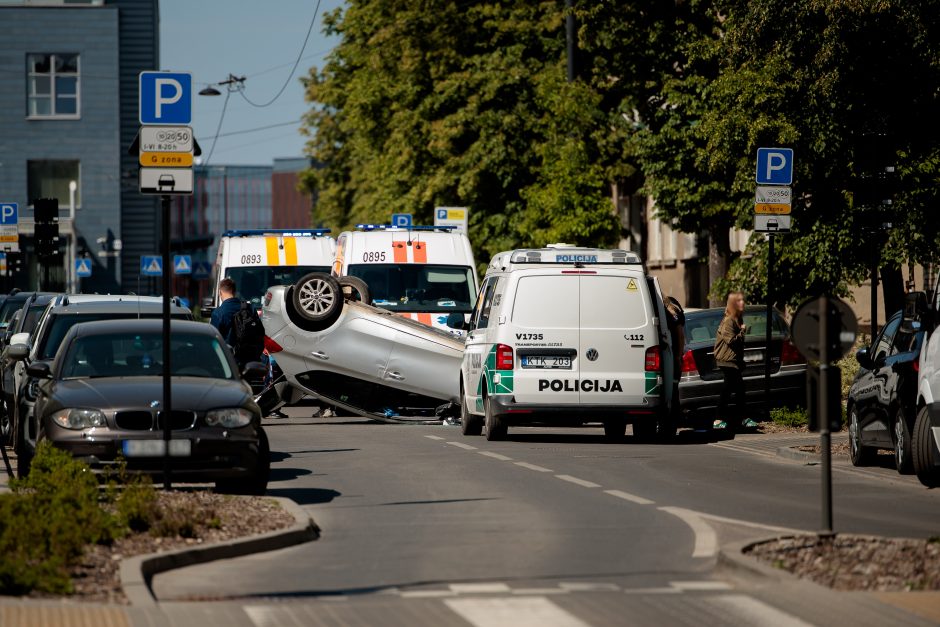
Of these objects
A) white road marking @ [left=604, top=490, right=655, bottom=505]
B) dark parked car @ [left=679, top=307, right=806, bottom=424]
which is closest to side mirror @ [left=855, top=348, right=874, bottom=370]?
white road marking @ [left=604, top=490, right=655, bottom=505]

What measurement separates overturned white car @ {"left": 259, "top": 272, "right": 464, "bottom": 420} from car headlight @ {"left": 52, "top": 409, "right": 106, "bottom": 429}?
34.6ft

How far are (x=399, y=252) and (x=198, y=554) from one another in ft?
61.4

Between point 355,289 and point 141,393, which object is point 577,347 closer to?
point 355,289

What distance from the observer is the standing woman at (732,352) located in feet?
74.1

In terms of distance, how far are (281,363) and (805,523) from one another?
1306 centimetres

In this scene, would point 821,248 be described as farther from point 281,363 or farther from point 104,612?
point 104,612

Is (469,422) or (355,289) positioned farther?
(355,289)

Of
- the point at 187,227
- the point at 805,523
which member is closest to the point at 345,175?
the point at 805,523

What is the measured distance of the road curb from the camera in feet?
30.4

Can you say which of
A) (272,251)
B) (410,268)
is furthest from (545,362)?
(272,251)

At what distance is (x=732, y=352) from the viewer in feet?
74.2

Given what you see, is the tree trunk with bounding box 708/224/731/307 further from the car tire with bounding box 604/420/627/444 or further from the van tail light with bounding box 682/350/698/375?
the car tire with bounding box 604/420/627/444

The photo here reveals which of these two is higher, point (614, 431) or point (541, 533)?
point (541, 533)

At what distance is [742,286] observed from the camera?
32938 mm
